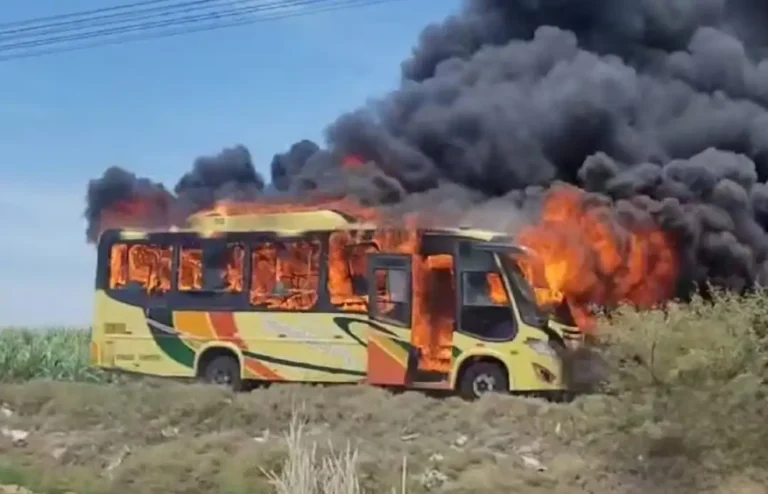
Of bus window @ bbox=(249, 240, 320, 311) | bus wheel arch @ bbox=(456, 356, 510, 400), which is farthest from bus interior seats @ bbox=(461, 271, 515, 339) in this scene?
bus window @ bbox=(249, 240, 320, 311)

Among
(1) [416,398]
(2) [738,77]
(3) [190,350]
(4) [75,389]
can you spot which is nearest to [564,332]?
(1) [416,398]

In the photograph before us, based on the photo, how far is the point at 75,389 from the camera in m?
18.3

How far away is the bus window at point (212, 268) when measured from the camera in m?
19.9

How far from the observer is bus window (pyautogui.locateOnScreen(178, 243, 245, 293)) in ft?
65.3

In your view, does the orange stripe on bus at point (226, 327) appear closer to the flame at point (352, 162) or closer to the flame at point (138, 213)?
the flame at point (138, 213)

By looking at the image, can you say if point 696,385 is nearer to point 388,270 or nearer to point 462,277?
point 462,277

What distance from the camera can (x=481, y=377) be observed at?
739 inches

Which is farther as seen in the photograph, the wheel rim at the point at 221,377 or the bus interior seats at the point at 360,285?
the wheel rim at the point at 221,377

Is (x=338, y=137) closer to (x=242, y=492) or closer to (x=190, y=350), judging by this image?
(x=190, y=350)

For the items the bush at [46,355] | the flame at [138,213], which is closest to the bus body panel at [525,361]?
the flame at [138,213]

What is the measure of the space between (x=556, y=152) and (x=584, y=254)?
5.34 m

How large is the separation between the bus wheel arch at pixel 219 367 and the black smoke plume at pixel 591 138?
14.1 ft

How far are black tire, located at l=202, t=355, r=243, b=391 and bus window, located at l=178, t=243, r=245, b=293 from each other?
119 cm

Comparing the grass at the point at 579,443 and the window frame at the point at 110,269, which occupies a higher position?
the window frame at the point at 110,269
